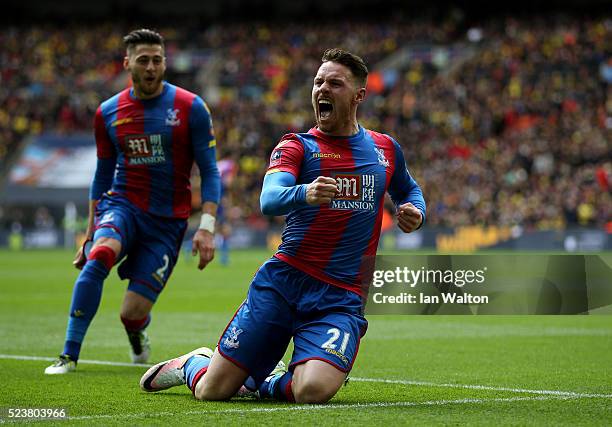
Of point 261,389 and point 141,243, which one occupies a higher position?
point 141,243

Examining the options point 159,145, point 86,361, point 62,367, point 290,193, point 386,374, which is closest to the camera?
point 290,193

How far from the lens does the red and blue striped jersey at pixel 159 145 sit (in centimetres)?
829

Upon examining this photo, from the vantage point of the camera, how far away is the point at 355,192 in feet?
20.8

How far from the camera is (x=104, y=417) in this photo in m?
5.52

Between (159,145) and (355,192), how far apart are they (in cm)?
243

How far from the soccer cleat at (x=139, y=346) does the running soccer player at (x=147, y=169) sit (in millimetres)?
33

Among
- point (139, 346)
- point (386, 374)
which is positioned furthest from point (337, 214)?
point (139, 346)

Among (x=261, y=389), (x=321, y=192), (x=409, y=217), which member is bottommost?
(x=261, y=389)

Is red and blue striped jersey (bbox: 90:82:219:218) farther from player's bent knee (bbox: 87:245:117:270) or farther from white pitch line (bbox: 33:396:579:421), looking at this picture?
white pitch line (bbox: 33:396:579:421)

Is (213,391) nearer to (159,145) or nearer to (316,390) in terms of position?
(316,390)

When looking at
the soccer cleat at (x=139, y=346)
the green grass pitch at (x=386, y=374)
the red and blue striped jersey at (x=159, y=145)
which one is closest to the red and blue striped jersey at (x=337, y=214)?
the green grass pitch at (x=386, y=374)

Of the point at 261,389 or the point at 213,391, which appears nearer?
the point at 213,391

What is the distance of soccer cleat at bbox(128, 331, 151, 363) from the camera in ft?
27.9

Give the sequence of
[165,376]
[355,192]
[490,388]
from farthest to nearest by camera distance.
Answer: [490,388], [165,376], [355,192]
